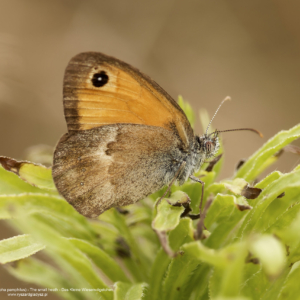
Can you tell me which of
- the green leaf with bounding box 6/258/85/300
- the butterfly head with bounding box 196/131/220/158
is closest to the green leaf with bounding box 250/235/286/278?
the butterfly head with bounding box 196/131/220/158

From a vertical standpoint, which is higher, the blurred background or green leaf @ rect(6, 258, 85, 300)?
the blurred background

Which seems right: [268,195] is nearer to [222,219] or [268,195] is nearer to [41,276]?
[222,219]

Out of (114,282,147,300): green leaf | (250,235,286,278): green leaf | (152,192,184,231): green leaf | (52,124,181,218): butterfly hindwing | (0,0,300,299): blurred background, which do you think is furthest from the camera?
(0,0,300,299): blurred background

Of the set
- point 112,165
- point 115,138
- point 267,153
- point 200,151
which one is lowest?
point 112,165

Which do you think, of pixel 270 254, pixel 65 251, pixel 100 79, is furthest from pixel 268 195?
pixel 100 79

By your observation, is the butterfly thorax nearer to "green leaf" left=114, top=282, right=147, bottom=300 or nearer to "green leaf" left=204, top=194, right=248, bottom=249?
"green leaf" left=204, top=194, right=248, bottom=249

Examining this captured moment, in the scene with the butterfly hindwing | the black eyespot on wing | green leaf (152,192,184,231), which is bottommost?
the butterfly hindwing

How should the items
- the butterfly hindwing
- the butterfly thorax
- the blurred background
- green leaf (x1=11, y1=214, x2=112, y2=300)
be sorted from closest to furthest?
1. green leaf (x1=11, y1=214, x2=112, y2=300)
2. the butterfly hindwing
3. the butterfly thorax
4. the blurred background

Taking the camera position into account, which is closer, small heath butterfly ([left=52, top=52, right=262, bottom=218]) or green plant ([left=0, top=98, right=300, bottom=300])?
green plant ([left=0, top=98, right=300, bottom=300])
